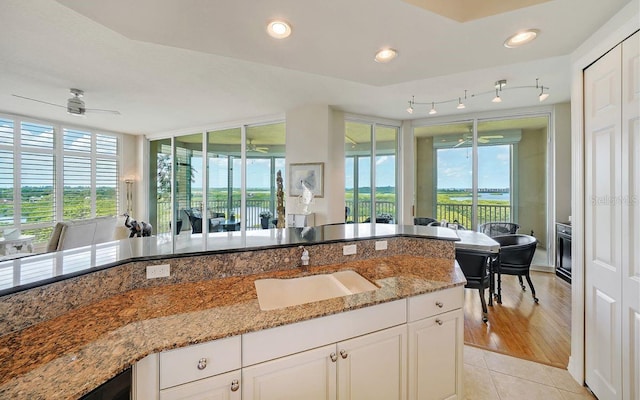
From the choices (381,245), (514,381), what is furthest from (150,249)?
(514,381)

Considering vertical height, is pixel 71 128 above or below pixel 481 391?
above

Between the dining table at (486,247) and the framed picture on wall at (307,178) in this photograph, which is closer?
the dining table at (486,247)

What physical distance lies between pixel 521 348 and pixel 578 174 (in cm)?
160

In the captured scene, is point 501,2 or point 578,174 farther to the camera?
point 578,174

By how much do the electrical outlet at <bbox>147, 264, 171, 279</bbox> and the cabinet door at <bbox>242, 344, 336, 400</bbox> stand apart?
734 mm

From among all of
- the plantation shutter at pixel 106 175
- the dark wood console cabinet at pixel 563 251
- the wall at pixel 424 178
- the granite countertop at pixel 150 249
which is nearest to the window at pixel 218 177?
the plantation shutter at pixel 106 175

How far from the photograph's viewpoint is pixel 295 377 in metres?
1.14

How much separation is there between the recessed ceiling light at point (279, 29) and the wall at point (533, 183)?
507 cm

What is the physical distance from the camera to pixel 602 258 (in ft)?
5.68

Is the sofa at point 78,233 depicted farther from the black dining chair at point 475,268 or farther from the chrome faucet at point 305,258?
the black dining chair at point 475,268

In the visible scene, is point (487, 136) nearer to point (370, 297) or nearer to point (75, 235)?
point (370, 297)

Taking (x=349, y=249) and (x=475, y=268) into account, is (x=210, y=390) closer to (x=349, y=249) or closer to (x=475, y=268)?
(x=349, y=249)

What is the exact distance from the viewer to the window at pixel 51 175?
4.68 m

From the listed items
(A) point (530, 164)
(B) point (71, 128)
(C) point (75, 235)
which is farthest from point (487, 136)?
(B) point (71, 128)
